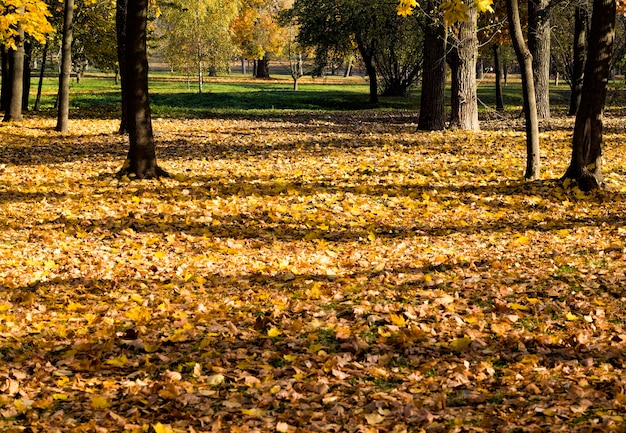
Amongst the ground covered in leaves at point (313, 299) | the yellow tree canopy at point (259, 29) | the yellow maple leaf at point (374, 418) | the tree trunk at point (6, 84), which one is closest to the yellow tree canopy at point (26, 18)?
the tree trunk at point (6, 84)

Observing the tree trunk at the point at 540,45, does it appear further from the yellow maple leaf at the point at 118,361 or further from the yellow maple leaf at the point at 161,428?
the yellow maple leaf at the point at 161,428

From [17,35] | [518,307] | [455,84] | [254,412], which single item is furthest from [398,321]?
[17,35]

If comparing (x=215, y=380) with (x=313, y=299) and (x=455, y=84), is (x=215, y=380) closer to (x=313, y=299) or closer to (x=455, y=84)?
(x=313, y=299)

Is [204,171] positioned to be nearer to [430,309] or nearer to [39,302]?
[39,302]

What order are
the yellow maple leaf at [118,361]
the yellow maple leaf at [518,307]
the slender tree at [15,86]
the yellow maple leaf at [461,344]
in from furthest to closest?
the slender tree at [15,86], the yellow maple leaf at [518,307], the yellow maple leaf at [461,344], the yellow maple leaf at [118,361]

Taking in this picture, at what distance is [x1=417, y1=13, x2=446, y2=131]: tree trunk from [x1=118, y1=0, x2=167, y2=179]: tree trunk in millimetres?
8328

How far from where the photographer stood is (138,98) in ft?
41.1

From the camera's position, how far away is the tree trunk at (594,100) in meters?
10.7

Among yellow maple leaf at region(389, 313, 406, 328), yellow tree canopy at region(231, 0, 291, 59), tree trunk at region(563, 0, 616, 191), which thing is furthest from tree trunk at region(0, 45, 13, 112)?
yellow tree canopy at region(231, 0, 291, 59)

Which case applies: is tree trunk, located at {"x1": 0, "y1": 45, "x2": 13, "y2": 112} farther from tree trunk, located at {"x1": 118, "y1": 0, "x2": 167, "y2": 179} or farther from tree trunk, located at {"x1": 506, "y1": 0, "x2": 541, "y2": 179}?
tree trunk, located at {"x1": 506, "y1": 0, "x2": 541, "y2": 179}

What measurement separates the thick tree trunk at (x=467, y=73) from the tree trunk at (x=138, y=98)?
8285 millimetres

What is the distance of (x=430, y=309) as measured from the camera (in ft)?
21.3

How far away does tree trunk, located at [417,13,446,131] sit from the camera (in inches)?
733

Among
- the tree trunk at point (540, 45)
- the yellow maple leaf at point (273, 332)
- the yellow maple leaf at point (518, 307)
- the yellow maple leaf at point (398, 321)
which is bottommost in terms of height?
the yellow maple leaf at point (273, 332)
